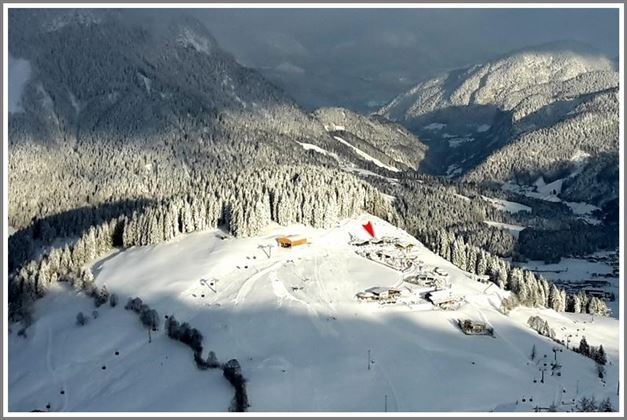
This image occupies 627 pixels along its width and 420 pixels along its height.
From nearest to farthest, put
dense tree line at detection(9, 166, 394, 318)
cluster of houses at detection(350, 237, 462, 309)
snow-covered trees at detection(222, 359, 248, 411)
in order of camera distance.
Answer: snow-covered trees at detection(222, 359, 248, 411)
cluster of houses at detection(350, 237, 462, 309)
dense tree line at detection(9, 166, 394, 318)

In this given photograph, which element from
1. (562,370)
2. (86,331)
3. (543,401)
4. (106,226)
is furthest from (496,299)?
(106,226)

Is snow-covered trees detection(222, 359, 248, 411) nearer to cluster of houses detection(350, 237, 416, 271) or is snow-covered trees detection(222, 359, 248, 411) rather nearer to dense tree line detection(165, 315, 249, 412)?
dense tree line detection(165, 315, 249, 412)

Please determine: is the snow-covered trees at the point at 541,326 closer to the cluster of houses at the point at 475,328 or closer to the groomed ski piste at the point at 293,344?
the groomed ski piste at the point at 293,344

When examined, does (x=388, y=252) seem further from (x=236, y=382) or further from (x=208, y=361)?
(x=236, y=382)

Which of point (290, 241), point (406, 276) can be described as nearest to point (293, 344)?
point (406, 276)

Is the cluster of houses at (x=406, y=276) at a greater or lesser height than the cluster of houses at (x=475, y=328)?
greater

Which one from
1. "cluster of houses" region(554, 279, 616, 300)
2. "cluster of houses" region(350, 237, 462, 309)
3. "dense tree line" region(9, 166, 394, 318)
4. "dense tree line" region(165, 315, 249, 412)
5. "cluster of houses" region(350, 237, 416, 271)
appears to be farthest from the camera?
"cluster of houses" region(554, 279, 616, 300)

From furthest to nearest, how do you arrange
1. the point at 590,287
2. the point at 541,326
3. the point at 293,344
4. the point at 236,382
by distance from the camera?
the point at 590,287
the point at 541,326
the point at 293,344
the point at 236,382

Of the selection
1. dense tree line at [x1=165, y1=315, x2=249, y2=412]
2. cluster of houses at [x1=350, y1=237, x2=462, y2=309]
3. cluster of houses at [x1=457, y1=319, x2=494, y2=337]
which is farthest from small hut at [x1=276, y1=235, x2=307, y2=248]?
cluster of houses at [x1=457, y1=319, x2=494, y2=337]

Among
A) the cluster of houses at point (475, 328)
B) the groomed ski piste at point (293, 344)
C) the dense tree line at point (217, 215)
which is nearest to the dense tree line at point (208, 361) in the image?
the groomed ski piste at point (293, 344)
